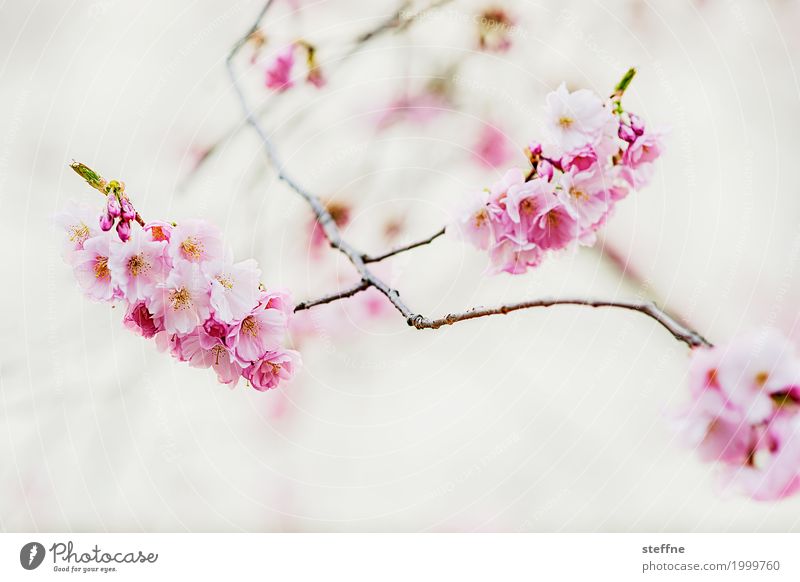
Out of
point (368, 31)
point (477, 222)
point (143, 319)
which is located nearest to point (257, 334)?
point (143, 319)

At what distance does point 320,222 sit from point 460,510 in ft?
1.36

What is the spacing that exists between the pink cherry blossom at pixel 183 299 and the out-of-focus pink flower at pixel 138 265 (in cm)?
1

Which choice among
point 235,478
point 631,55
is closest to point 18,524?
point 235,478

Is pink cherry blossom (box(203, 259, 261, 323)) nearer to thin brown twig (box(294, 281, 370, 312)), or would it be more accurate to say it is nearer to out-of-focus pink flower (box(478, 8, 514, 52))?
thin brown twig (box(294, 281, 370, 312))

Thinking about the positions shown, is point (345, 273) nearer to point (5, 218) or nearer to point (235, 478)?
point (235, 478)

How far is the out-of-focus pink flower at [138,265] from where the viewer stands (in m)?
0.58

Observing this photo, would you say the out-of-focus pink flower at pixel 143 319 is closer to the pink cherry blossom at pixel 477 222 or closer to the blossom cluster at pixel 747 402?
the pink cherry blossom at pixel 477 222

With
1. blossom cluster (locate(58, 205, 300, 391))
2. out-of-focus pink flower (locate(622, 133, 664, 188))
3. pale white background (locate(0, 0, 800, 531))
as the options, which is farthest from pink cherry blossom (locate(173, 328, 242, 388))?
out-of-focus pink flower (locate(622, 133, 664, 188))

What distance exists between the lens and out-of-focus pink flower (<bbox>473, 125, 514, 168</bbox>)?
2.84 feet

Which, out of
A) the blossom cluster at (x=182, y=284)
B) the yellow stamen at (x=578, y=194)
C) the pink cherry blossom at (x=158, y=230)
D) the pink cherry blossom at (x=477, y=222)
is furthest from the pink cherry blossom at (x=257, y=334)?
the yellow stamen at (x=578, y=194)

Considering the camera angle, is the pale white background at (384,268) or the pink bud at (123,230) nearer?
the pink bud at (123,230)
